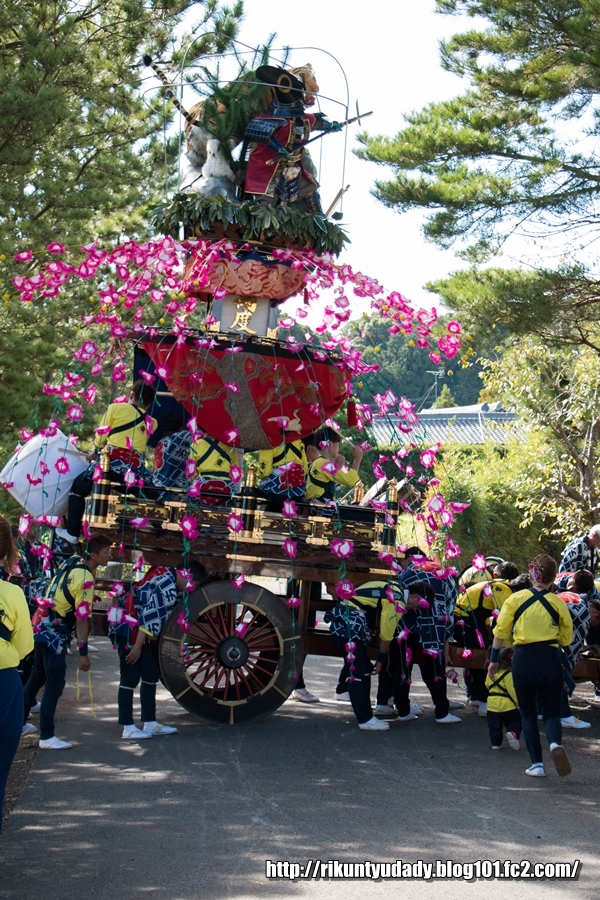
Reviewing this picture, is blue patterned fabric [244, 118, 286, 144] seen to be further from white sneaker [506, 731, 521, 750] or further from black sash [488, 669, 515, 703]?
white sneaker [506, 731, 521, 750]

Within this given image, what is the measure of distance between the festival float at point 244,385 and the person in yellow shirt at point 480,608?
0.38m

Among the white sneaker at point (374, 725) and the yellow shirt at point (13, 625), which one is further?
the white sneaker at point (374, 725)

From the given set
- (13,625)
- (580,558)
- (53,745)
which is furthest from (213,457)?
(13,625)

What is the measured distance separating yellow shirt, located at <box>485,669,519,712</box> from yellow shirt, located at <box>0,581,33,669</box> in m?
3.80

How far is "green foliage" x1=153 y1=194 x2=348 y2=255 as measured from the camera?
9.08m

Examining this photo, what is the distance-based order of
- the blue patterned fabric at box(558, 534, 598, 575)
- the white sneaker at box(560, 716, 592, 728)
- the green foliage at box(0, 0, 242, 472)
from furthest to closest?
the green foliage at box(0, 0, 242, 472) → the blue patterned fabric at box(558, 534, 598, 575) → the white sneaker at box(560, 716, 592, 728)

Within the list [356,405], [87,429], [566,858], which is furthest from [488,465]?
[566,858]

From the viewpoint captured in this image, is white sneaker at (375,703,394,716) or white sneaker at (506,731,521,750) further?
white sneaker at (375,703,394,716)

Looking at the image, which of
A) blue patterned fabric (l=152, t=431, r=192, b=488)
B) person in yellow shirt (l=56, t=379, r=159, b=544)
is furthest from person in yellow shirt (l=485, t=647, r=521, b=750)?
blue patterned fabric (l=152, t=431, r=192, b=488)

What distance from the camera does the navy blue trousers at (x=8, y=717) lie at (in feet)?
14.6

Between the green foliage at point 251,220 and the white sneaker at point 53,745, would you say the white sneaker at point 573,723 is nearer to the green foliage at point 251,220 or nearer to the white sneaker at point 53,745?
the white sneaker at point 53,745

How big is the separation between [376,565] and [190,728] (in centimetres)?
201

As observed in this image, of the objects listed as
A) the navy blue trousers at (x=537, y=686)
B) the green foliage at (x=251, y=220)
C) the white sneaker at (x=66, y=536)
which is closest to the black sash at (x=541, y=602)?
the navy blue trousers at (x=537, y=686)

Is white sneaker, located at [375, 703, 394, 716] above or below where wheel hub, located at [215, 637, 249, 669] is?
below
